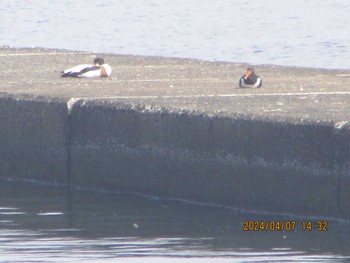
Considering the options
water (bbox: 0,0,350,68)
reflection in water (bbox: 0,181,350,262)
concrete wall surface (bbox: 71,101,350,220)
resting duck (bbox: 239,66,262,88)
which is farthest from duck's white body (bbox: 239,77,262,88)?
water (bbox: 0,0,350,68)

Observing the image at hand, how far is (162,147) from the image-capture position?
8.25 meters

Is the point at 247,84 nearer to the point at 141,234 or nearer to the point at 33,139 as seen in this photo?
the point at 33,139

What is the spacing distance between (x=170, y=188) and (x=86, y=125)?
88cm

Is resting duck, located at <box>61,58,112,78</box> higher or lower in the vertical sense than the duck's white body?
lower

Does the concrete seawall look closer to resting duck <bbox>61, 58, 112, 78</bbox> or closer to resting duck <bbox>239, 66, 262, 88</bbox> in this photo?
resting duck <bbox>239, 66, 262, 88</bbox>

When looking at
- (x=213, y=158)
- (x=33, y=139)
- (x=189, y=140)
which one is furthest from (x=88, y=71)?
(x=213, y=158)

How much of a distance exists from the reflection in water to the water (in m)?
12.1

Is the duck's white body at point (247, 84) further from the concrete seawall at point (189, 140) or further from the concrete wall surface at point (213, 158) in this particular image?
the concrete wall surface at point (213, 158)

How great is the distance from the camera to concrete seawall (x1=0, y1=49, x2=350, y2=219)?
7461mm

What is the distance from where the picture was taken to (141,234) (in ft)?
24.2

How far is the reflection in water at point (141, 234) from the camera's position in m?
6.79

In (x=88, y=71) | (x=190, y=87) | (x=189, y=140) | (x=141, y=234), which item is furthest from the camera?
(x=88, y=71)

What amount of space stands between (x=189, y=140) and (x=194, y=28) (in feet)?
66.6

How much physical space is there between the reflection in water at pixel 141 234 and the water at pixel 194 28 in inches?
475
